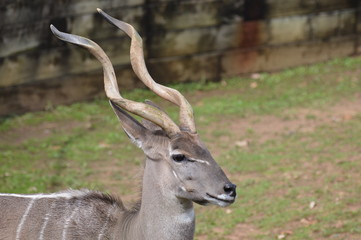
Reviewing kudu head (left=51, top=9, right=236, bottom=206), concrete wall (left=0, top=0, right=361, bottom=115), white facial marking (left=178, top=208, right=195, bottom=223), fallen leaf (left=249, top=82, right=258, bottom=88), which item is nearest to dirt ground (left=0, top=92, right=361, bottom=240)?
concrete wall (left=0, top=0, right=361, bottom=115)

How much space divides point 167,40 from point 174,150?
17.6 feet

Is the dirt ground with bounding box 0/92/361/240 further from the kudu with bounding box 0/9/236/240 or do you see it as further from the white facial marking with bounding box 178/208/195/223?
the white facial marking with bounding box 178/208/195/223

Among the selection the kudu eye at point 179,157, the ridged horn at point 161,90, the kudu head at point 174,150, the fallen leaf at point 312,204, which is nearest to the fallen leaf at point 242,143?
the fallen leaf at point 312,204

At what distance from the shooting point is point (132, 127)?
4.32 m

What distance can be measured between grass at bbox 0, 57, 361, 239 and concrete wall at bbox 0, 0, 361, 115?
0.67 feet

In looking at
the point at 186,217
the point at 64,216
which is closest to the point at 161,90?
the point at 186,217

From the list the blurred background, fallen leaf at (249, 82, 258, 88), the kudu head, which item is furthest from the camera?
fallen leaf at (249, 82, 258, 88)

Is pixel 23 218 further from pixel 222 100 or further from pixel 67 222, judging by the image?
pixel 222 100

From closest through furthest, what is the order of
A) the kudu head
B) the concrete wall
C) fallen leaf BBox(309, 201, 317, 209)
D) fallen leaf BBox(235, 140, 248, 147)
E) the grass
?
the kudu head
the grass
fallen leaf BBox(309, 201, 317, 209)
fallen leaf BBox(235, 140, 248, 147)
the concrete wall

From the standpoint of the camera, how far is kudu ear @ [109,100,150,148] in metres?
4.30

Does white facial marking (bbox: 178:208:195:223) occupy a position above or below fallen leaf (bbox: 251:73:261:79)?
above

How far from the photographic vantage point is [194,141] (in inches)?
167

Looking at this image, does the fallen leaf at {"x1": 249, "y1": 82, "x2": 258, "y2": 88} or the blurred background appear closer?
the blurred background

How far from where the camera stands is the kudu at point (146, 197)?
413 cm
